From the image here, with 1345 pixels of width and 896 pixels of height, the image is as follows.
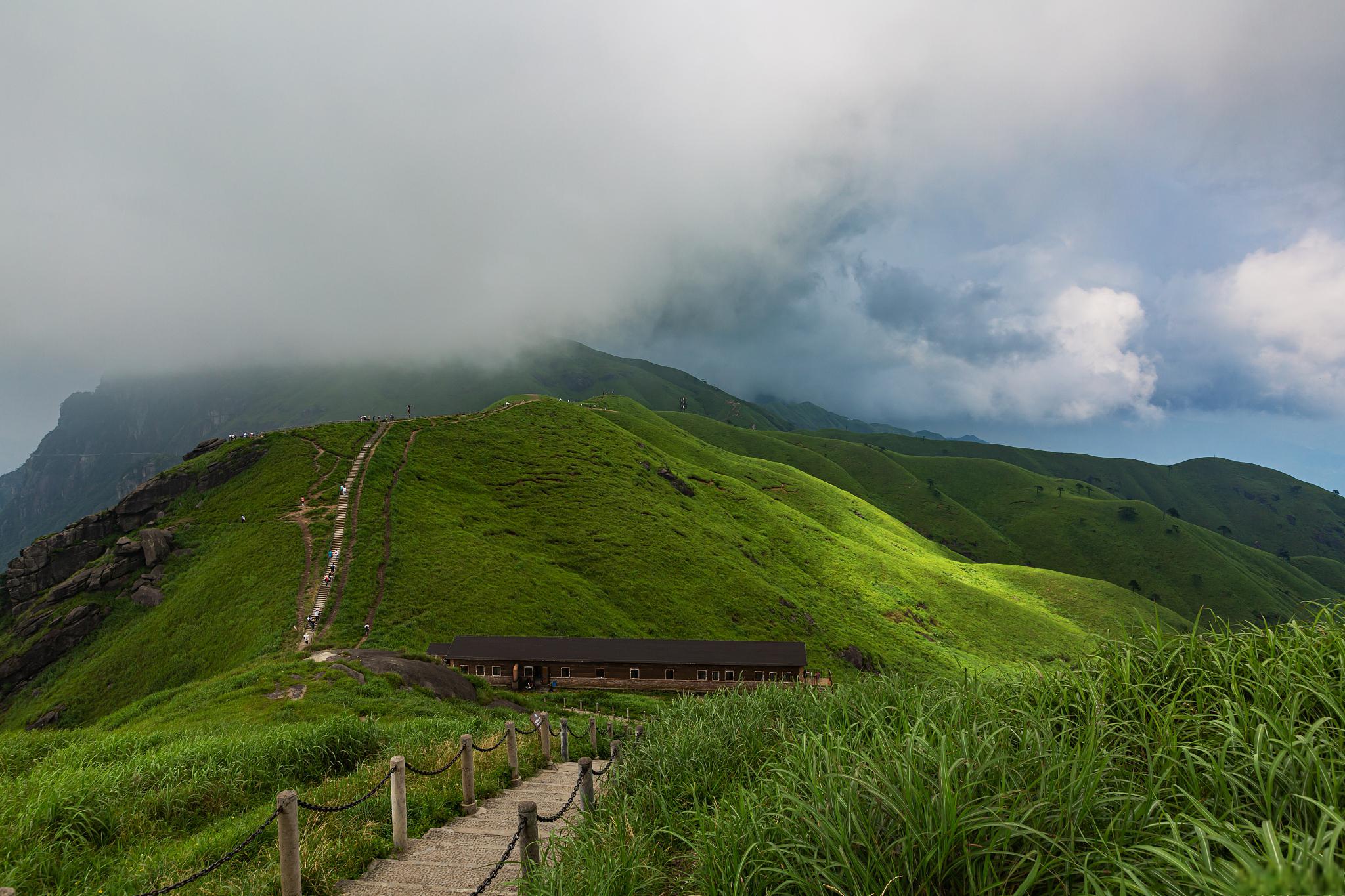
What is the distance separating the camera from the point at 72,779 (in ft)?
31.1

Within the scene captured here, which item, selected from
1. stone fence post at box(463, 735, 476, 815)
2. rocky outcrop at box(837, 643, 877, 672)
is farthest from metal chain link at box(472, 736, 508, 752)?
rocky outcrop at box(837, 643, 877, 672)

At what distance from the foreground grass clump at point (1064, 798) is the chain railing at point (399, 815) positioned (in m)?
0.65

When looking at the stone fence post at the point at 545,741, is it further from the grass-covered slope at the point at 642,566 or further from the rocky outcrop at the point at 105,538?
the rocky outcrop at the point at 105,538

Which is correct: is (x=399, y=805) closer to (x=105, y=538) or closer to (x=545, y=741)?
(x=545, y=741)

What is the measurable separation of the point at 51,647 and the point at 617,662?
53.0 meters

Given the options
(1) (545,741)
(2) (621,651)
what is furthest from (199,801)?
(2) (621,651)

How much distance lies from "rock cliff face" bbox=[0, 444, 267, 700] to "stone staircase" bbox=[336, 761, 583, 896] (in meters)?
62.1

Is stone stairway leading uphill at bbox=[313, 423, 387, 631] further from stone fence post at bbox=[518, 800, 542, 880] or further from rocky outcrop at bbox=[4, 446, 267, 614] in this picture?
stone fence post at bbox=[518, 800, 542, 880]

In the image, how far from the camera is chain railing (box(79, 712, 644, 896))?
6695 mm

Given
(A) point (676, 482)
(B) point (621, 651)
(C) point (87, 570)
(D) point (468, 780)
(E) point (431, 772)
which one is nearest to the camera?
(E) point (431, 772)

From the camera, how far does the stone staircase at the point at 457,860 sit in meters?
7.56

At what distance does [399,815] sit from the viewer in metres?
9.04

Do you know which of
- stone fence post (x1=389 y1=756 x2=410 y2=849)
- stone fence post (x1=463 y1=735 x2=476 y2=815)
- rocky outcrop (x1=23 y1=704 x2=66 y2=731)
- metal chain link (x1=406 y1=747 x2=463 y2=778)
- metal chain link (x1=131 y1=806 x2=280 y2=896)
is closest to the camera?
metal chain link (x1=131 y1=806 x2=280 y2=896)

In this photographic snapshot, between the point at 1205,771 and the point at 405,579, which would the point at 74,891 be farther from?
the point at 405,579
